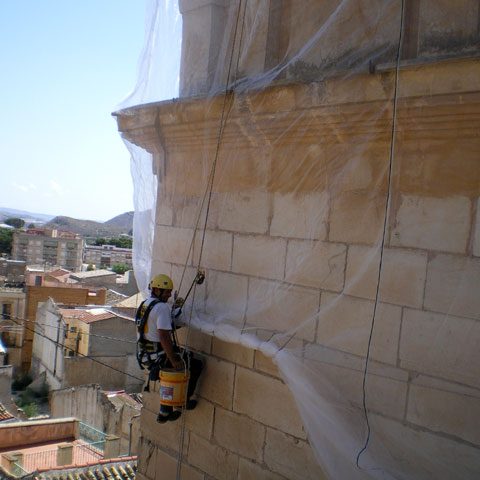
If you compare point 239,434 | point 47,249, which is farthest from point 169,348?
point 47,249

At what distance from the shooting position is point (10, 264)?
44938mm

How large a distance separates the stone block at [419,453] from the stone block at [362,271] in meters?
0.57

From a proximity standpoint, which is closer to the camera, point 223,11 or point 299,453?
point 299,453

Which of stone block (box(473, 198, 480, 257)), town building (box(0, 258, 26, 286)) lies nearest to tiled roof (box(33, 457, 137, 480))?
stone block (box(473, 198, 480, 257))

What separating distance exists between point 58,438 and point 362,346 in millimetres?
17593

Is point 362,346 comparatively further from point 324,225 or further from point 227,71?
point 227,71

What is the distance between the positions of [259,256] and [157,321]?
2.63 feet

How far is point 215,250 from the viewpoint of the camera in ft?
11.9

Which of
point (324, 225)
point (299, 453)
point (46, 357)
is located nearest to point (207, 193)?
point (324, 225)

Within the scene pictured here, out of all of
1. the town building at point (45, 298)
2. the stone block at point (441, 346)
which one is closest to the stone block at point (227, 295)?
the stone block at point (441, 346)

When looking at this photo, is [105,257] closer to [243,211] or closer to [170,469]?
[170,469]

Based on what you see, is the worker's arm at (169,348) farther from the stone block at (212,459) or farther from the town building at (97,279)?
the town building at (97,279)

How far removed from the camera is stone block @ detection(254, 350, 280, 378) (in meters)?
3.20

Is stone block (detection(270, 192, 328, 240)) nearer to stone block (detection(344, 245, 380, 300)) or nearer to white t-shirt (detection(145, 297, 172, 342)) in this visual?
stone block (detection(344, 245, 380, 300))
